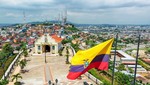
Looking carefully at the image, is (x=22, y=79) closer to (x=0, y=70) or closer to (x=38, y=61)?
(x=0, y=70)

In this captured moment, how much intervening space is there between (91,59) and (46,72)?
2044cm

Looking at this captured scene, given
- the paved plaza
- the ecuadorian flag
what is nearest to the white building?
the paved plaza

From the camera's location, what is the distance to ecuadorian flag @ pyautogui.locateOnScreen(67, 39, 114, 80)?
48.1 feet

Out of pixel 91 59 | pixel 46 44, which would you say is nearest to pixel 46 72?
pixel 46 44

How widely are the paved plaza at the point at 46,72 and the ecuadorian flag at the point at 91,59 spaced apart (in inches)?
528

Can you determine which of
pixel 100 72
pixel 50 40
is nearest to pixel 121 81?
pixel 100 72

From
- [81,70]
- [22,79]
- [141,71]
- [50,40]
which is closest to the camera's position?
[81,70]

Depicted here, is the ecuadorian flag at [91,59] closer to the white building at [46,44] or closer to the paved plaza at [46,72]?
the paved plaza at [46,72]

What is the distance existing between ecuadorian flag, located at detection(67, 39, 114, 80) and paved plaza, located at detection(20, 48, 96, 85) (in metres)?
13.4

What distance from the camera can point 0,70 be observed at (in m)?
36.7

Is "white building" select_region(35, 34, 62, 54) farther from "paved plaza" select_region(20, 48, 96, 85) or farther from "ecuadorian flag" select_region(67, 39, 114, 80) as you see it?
"ecuadorian flag" select_region(67, 39, 114, 80)

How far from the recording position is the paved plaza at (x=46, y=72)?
29102 millimetres

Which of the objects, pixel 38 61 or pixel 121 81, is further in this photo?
pixel 38 61

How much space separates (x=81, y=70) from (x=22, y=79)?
1748 centimetres
